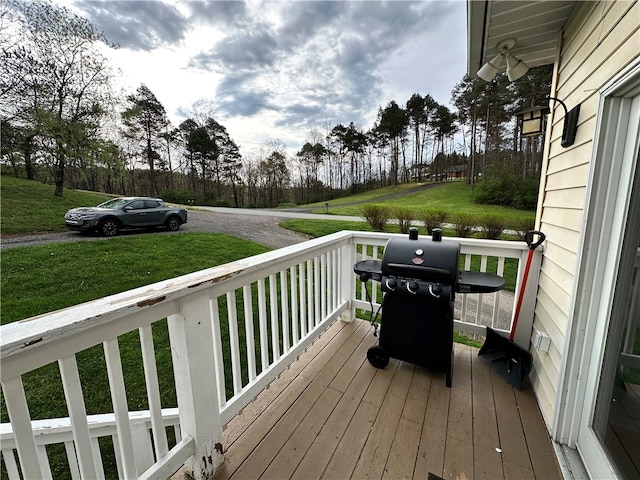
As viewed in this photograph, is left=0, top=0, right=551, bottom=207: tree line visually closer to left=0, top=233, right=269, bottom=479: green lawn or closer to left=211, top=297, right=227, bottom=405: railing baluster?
left=0, top=233, right=269, bottom=479: green lawn

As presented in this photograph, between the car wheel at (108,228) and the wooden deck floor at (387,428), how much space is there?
7.77 meters

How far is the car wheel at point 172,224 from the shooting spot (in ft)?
29.1

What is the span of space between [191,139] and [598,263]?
20777 mm

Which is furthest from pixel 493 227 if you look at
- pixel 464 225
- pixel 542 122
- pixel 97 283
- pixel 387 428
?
pixel 97 283

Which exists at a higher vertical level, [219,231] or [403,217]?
[403,217]

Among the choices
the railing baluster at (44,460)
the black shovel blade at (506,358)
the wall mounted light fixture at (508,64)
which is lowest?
the railing baluster at (44,460)

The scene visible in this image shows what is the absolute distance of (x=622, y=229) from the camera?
1.18 meters

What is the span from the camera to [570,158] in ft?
5.26

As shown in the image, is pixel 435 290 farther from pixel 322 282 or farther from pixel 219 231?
pixel 219 231

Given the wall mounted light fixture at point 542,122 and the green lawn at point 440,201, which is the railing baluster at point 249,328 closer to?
the wall mounted light fixture at point 542,122

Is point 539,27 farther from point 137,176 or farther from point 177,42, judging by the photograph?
point 137,176

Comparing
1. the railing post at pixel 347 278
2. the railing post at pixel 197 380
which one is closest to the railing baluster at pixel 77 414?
the railing post at pixel 197 380

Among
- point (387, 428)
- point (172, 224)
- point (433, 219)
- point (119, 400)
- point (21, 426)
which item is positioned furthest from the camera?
point (172, 224)

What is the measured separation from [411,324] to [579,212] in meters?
1.15
